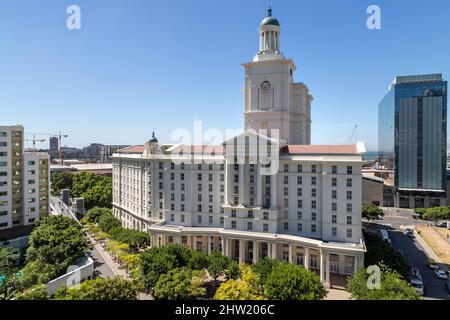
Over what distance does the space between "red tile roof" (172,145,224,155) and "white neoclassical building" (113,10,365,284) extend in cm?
20

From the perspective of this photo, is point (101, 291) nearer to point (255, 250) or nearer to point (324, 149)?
point (255, 250)

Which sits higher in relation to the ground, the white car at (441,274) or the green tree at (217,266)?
the green tree at (217,266)

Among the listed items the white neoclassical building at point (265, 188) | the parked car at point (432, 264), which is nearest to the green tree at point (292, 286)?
the white neoclassical building at point (265, 188)

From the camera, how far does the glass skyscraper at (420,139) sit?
8688 cm

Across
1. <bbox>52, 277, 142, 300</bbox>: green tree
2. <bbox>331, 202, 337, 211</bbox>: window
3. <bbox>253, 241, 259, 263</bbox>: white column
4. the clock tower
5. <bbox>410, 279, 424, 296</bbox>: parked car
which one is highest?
the clock tower

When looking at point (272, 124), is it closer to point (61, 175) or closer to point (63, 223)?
point (63, 223)

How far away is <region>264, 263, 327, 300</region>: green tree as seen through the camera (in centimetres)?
2769

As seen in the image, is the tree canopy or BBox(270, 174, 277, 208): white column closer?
BBox(270, 174, 277, 208): white column

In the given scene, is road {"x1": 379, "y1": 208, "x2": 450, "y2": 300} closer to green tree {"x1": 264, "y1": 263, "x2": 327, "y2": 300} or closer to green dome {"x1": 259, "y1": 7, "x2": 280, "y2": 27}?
green tree {"x1": 264, "y1": 263, "x2": 327, "y2": 300}

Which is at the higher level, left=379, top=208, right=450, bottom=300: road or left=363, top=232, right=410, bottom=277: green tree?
left=363, top=232, right=410, bottom=277: green tree

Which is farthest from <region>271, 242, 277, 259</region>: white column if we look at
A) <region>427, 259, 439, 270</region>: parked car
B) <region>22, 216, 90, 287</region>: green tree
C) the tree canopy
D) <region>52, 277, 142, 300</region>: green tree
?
the tree canopy

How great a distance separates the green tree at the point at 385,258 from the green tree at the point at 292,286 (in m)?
13.9

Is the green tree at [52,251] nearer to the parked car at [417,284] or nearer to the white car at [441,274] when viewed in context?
the parked car at [417,284]
